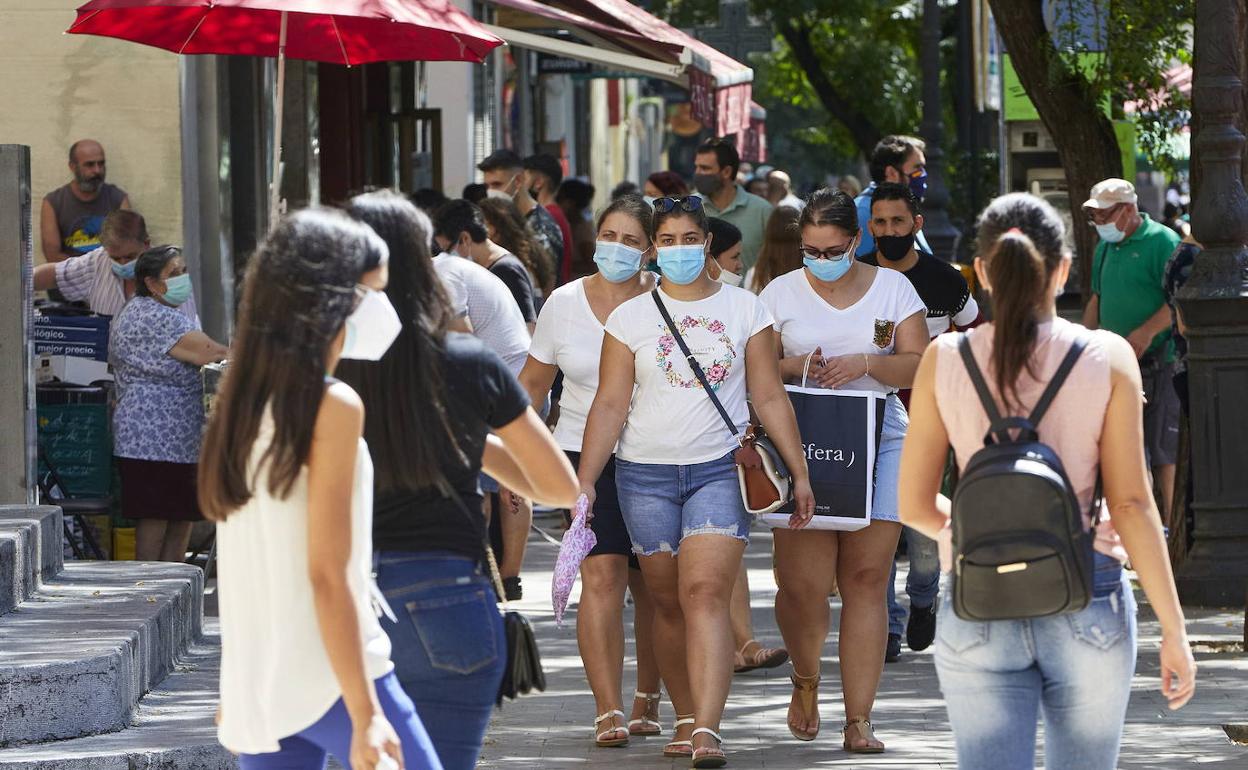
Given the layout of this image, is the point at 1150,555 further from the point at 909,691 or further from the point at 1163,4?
the point at 1163,4

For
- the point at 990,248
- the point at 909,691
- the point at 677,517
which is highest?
the point at 990,248

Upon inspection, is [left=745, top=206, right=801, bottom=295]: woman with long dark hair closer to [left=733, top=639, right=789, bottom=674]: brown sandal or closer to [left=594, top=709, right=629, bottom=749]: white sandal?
[left=733, top=639, right=789, bottom=674]: brown sandal

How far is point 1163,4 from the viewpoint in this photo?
1331 cm

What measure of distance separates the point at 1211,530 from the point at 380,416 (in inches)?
266

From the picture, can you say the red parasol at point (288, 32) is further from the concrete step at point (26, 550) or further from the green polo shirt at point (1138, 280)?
the green polo shirt at point (1138, 280)

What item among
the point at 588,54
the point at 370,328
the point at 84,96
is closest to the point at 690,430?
the point at 370,328

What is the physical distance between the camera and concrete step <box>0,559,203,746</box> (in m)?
6.83

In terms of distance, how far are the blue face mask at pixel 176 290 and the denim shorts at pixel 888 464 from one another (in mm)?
3736

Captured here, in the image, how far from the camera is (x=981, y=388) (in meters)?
4.41

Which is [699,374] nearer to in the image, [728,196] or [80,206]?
[728,196]

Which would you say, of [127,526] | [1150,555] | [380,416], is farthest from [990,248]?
[127,526]

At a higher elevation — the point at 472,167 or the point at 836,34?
the point at 836,34

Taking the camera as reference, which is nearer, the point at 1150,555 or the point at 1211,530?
the point at 1150,555

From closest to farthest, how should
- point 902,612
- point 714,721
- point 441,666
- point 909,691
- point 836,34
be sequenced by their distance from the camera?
point 441,666
point 714,721
point 909,691
point 902,612
point 836,34
